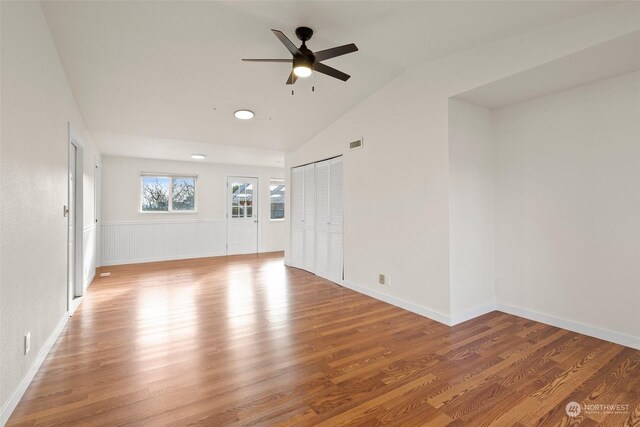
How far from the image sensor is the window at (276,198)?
8.47m

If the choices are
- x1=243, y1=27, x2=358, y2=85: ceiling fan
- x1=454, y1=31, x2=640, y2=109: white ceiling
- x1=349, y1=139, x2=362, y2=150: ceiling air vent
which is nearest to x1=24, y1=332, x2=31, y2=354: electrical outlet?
x1=243, y1=27, x2=358, y2=85: ceiling fan

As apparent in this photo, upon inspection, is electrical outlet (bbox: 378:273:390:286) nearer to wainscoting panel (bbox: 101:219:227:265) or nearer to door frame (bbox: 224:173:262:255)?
door frame (bbox: 224:173:262:255)

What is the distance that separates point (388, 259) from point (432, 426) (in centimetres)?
229

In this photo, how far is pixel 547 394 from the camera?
196 cm

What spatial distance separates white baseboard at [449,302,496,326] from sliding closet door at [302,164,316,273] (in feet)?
9.41

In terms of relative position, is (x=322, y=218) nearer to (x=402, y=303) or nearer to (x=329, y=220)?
(x=329, y=220)

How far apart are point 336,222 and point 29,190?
11.9 feet

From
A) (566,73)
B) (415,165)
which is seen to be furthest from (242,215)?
(566,73)

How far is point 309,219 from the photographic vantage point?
5684 millimetres

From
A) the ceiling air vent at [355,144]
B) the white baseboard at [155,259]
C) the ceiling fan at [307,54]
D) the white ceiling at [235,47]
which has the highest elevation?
the white ceiling at [235,47]

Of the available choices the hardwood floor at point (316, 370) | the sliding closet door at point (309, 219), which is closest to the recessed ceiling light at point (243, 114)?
the sliding closet door at point (309, 219)

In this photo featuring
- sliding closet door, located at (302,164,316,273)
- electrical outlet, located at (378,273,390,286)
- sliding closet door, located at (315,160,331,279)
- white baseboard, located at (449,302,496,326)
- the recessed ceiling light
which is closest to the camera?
white baseboard, located at (449,302,496,326)

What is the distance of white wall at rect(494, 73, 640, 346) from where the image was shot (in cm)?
262

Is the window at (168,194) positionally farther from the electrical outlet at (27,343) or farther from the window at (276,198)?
the electrical outlet at (27,343)
